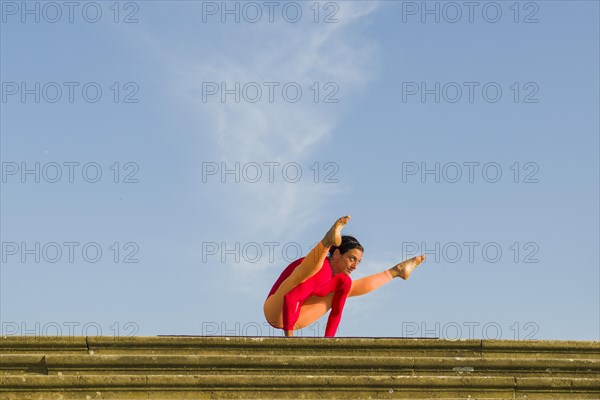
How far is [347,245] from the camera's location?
10008mm

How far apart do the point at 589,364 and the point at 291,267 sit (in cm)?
343

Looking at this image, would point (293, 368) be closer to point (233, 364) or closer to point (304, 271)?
point (233, 364)

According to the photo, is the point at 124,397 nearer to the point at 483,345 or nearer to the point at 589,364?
the point at 483,345

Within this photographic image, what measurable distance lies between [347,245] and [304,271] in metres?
0.69

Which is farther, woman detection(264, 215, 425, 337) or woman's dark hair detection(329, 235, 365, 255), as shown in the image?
woman's dark hair detection(329, 235, 365, 255)

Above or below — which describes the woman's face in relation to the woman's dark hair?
below

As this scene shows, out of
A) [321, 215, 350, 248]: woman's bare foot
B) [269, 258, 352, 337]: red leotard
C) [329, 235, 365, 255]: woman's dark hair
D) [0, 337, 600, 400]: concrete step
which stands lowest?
[0, 337, 600, 400]: concrete step

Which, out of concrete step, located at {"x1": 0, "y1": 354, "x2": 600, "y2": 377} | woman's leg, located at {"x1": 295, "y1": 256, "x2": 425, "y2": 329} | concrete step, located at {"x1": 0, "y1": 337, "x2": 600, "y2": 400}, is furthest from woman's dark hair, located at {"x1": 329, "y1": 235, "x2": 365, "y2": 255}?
concrete step, located at {"x1": 0, "y1": 354, "x2": 600, "y2": 377}

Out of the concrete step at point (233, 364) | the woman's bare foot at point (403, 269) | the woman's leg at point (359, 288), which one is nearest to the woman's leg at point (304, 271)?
the woman's leg at point (359, 288)

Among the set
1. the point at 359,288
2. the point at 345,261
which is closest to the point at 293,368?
the point at 345,261

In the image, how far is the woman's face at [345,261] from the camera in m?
10.0

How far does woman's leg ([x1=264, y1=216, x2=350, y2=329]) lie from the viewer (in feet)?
29.7

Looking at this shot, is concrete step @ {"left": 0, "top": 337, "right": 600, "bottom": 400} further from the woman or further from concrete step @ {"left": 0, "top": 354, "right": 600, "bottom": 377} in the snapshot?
the woman

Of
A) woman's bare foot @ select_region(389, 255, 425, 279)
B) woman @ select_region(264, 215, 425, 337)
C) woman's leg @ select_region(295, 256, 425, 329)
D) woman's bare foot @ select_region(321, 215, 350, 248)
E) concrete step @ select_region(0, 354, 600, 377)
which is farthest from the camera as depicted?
woman's bare foot @ select_region(389, 255, 425, 279)
